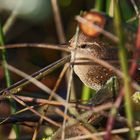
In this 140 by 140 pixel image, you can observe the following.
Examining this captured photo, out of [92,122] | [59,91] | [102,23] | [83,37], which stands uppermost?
[102,23]

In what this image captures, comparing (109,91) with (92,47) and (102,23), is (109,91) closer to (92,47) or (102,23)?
(102,23)

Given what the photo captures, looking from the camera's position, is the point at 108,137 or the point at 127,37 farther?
the point at 127,37

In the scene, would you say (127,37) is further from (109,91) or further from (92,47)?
(92,47)

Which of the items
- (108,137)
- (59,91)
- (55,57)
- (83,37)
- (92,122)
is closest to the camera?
(108,137)

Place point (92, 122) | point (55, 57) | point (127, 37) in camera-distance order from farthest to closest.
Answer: point (55, 57) → point (92, 122) → point (127, 37)

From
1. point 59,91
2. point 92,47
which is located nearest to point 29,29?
point 59,91

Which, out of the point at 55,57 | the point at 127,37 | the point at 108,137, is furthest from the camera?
the point at 55,57

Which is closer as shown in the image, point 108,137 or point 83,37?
point 108,137

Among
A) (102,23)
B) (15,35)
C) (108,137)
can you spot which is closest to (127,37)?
(102,23)

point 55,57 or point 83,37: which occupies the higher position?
point 83,37
